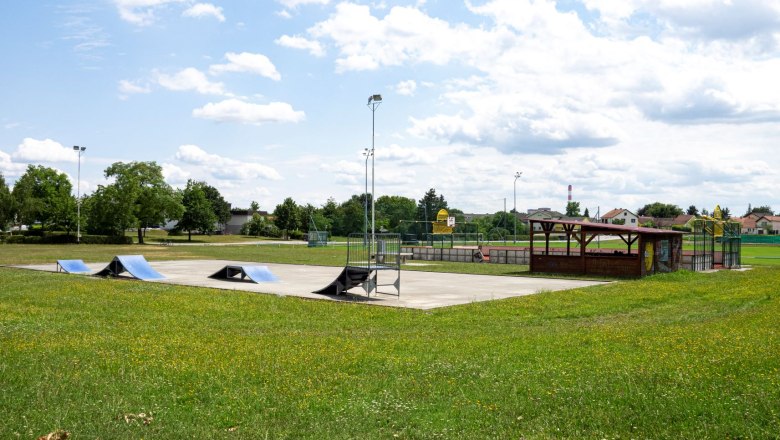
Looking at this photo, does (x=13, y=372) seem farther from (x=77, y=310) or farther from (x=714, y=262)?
(x=714, y=262)

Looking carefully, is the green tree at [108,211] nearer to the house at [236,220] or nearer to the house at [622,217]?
the house at [236,220]

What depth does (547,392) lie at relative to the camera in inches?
305

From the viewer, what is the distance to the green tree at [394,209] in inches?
5271

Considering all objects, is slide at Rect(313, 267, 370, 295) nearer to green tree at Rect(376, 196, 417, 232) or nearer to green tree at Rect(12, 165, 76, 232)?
green tree at Rect(12, 165, 76, 232)

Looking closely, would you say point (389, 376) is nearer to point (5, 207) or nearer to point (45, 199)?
point (5, 207)

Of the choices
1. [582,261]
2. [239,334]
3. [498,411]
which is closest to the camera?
[498,411]

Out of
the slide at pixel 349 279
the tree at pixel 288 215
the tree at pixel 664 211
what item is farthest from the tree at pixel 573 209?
the slide at pixel 349 279

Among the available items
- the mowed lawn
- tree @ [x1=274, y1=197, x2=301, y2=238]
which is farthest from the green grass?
tree @ [x1=274, y1=197, x2=301, y2=238]

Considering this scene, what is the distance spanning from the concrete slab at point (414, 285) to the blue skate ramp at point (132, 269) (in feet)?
2.76

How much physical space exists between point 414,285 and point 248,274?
21.1 ft

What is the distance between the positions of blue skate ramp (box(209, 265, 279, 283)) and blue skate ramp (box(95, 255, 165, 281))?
2580 millimetres

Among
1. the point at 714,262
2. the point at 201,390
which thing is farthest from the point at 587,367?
the point at 714,262

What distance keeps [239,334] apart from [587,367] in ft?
22.3

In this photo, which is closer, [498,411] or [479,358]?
[498,411]
